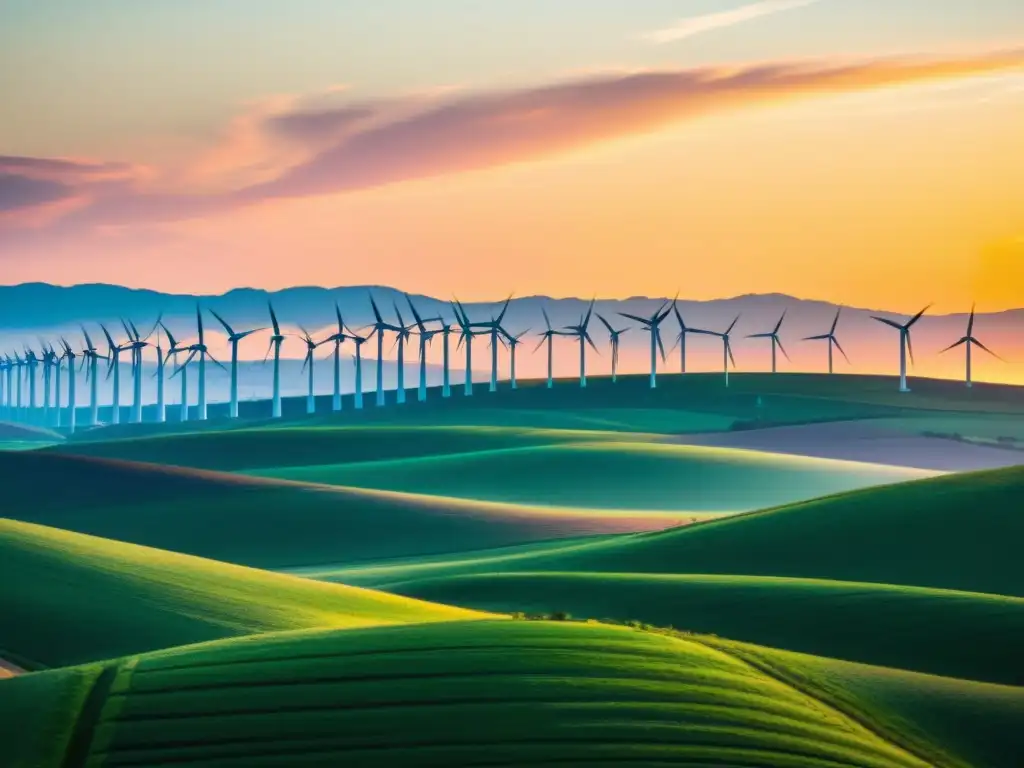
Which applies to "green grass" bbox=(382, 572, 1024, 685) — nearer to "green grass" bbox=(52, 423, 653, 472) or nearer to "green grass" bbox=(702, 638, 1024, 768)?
"green grass" bbox=(702, 638, 1024, 768)

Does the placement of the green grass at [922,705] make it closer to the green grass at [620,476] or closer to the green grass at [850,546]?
the green grass at [850,546]

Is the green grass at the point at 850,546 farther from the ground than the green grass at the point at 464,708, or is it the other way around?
the green grass at the point at 464,708

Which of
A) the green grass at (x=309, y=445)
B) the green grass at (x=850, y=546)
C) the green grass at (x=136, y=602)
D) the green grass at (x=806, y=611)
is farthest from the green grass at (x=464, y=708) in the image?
the green grass at (x=309, y=445)

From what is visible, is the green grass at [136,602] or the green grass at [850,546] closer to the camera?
the green grass at [136,602]

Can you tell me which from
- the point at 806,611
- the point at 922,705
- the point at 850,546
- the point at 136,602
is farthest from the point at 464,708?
the point at 850,546

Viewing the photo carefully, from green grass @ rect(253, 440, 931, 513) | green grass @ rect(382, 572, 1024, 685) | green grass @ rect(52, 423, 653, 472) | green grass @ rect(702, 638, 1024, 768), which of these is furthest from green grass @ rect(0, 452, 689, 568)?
green grass @ rect(52, 423, 653, 472)

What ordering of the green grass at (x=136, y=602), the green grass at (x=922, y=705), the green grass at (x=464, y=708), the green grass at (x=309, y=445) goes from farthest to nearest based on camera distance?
the green grass at (x=309, y=445)
the green grass at (x=136, y=602)
the green grass at (x=922, y=705)
the green grass at (x=464, y=708)
